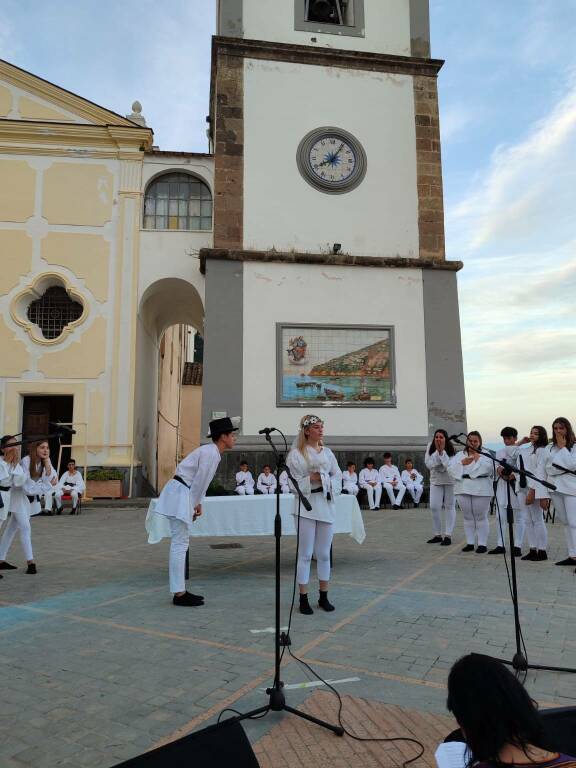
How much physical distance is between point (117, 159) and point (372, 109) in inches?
312

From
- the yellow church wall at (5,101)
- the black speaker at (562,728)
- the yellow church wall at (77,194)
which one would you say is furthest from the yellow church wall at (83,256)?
the black speaker at (562,728)

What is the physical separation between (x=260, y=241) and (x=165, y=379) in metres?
11.3

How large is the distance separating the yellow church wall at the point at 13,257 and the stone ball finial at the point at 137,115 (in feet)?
17.3

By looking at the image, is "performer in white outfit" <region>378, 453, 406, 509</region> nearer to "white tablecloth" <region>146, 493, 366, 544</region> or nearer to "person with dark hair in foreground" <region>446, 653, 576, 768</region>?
"white tablecloth" <region>146, 493, 366, 544</region>

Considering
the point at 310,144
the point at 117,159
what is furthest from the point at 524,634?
the point at 117,159

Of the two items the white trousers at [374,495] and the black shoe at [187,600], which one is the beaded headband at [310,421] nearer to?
the black shoe at [187,600]

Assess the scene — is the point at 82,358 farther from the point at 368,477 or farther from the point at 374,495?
the point at 374,495

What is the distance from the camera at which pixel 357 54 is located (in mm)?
17906

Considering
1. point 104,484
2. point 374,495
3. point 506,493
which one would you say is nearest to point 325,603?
point 506,493

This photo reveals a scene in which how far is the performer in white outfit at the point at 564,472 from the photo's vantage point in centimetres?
764

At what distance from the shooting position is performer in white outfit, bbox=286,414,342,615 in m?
5.70

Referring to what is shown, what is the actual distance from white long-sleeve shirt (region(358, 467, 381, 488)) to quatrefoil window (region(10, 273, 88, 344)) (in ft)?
30.5

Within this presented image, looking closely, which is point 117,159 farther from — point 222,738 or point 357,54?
point 222,738

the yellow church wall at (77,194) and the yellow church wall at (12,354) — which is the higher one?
the yellow church wall at (77,194)
